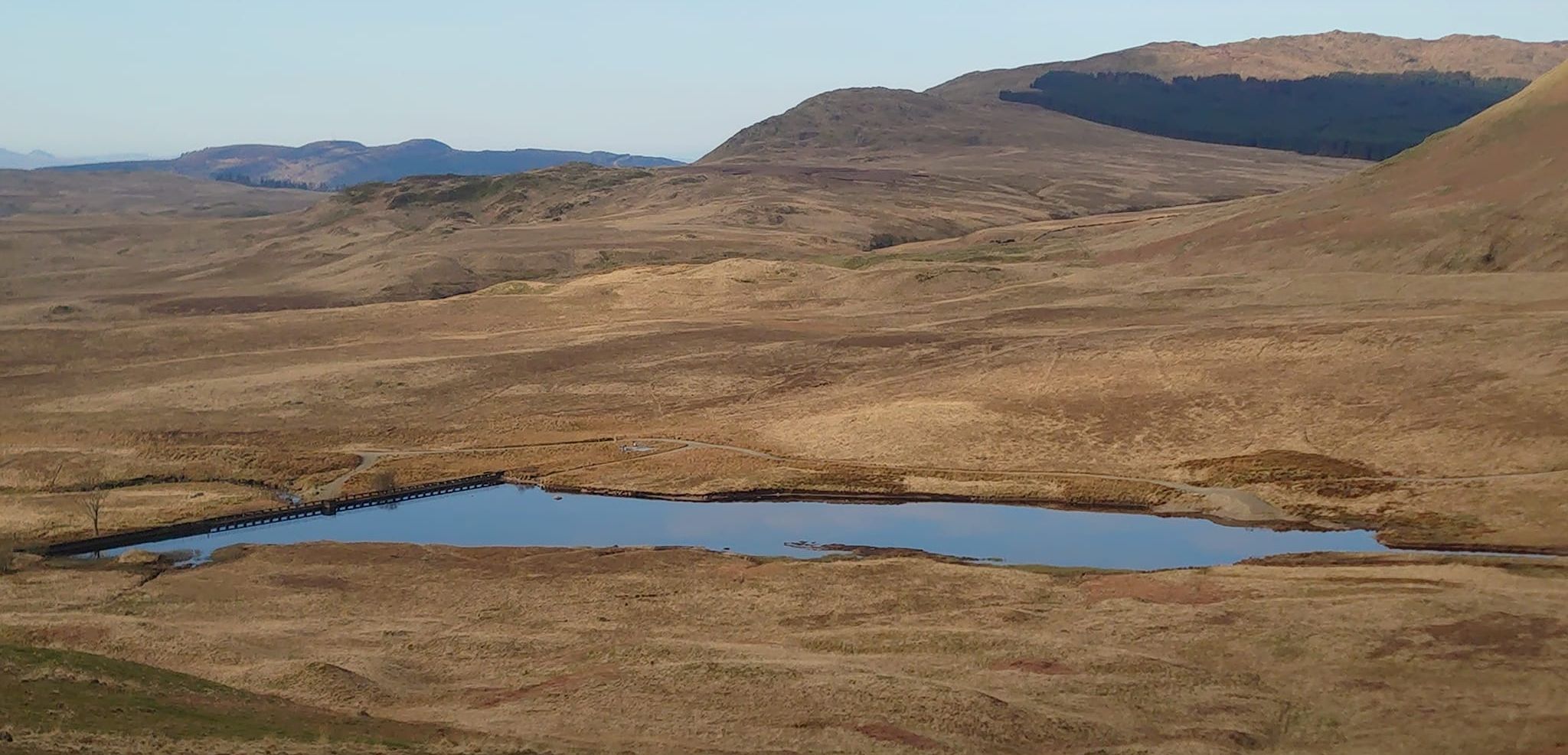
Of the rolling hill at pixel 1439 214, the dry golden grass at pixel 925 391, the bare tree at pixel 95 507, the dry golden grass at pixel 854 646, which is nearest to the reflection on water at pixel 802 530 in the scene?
the dry golden grass at pixel 925 391

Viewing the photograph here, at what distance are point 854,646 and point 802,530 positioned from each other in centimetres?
1681

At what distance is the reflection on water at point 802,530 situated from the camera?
51531 mm

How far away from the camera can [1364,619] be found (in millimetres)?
38750

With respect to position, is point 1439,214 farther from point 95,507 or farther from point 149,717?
point 149,717

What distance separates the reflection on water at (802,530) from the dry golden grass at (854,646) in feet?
11.8

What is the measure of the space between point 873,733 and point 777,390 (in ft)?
172

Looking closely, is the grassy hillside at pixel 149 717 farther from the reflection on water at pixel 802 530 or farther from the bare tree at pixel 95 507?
the bare tree at pixel 95 507

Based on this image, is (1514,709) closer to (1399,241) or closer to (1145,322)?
(1145,322)

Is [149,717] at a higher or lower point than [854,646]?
higher

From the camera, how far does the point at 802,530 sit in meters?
56.2

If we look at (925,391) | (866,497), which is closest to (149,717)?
(866,497)

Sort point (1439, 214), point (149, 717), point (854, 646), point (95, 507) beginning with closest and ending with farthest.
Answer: point (149, 717) → point (854, 646) → point (95, 507) → point (1439, 214)

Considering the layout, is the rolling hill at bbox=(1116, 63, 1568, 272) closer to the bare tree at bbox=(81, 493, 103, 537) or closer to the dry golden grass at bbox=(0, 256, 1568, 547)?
the dry golden grass at bbox=(0, 256, 1568, 547)

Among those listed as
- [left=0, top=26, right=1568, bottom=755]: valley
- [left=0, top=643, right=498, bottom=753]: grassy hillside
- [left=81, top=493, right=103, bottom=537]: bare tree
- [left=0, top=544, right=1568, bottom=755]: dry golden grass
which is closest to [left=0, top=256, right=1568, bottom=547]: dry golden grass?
[left=0, top=26, right=1568, bottom=755]: valley
